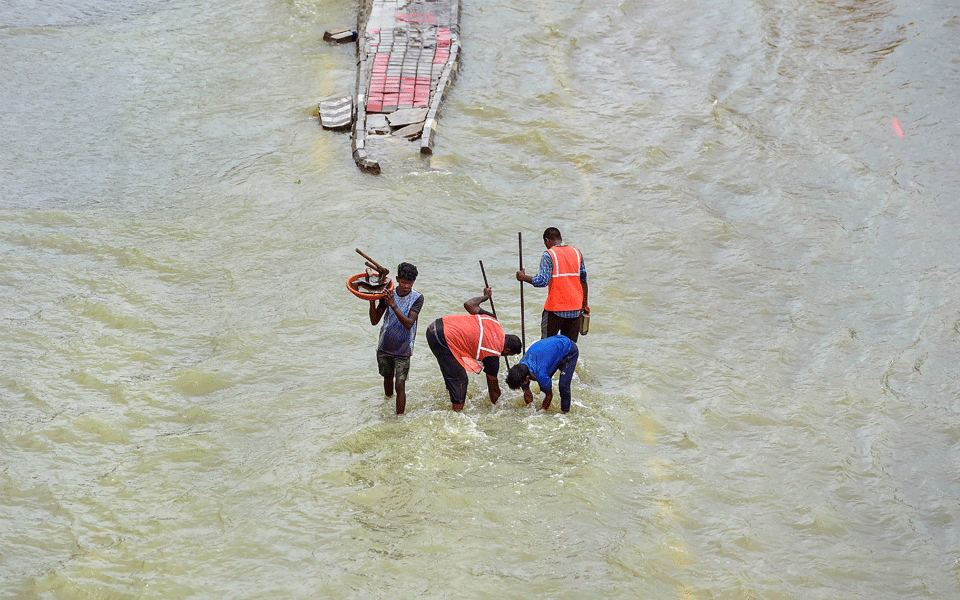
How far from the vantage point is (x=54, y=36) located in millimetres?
14812

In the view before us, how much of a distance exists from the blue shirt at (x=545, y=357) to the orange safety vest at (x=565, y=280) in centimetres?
57

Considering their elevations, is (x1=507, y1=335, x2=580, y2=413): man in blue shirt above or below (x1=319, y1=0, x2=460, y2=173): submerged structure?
below

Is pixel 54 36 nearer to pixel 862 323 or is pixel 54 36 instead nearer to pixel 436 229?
pixel 436 229

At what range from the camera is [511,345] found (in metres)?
6.79

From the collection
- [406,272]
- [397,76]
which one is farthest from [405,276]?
[397,76]

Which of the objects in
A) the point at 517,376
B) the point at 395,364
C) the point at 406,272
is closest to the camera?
the point at 406,272

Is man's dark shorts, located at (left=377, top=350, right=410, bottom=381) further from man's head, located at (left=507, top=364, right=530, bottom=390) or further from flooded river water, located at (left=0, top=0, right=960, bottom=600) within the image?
man's head, located at (left=507, top=364, right=530, bottom=390)

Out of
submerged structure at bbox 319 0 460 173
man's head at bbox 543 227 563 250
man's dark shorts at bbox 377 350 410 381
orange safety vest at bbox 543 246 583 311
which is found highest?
submerged structure at bbox 319 0 460 173

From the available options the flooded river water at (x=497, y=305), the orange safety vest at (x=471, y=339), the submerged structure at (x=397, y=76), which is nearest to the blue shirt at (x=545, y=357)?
the orange safety vest at (x=471, y=339)

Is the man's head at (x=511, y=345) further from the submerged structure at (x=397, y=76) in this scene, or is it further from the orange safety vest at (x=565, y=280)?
the submerged structure at (x=397, y=76)

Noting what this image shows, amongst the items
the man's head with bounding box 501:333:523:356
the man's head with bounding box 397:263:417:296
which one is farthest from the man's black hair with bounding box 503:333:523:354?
the man's head with bounding box 397:263:417:296

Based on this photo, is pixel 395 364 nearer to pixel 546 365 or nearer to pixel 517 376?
pixel 517 376

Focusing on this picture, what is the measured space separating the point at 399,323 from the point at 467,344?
0.52m

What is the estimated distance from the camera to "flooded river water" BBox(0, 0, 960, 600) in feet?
19.0
